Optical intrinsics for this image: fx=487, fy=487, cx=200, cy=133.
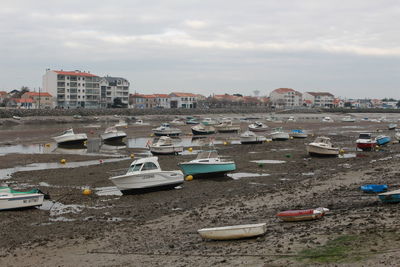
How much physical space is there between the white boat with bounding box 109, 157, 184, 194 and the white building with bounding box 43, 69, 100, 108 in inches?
5314

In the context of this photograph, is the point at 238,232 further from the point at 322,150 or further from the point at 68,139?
the point at 68,139

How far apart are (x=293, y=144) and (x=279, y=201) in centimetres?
3273

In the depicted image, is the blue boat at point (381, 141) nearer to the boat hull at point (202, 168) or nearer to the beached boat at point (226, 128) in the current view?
the boat hull at point (202, 168)

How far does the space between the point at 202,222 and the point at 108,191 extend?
30.8 ft

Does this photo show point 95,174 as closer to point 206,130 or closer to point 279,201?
point 279,201

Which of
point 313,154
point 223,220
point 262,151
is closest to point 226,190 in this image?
point 223,220

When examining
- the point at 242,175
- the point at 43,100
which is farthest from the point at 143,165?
the point at 43,100

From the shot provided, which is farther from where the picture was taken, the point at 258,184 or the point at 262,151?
the point at 262,151

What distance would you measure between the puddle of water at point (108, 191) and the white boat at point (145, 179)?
2.12 ft

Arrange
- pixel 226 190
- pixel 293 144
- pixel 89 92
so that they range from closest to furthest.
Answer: pixel 226 190
pixel 293 144
pixel 89 92

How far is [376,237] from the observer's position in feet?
42.6

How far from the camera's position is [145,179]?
24.5 m

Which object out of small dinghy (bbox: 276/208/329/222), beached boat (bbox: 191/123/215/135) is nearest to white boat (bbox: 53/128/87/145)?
beached boat (bbox: 191/123/215/135)

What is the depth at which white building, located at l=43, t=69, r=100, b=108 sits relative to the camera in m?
154
